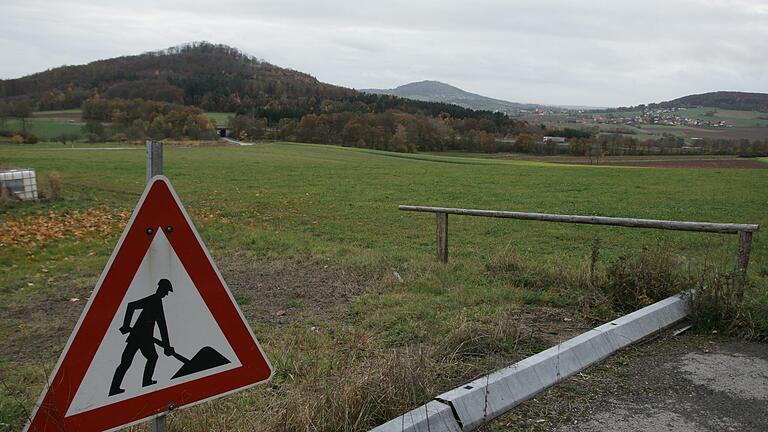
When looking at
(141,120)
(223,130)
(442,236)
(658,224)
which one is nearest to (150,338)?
(658,224)

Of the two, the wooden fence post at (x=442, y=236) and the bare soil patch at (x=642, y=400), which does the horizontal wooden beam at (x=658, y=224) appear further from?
the bare soil patch at (x=642, y=400)

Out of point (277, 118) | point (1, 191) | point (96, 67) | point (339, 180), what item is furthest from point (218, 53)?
point (1, 191)

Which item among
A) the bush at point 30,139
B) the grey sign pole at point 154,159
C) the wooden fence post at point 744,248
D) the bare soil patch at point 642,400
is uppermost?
the grey sign pole at point 154,159

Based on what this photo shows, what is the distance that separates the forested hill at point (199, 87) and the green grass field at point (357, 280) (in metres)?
76.8

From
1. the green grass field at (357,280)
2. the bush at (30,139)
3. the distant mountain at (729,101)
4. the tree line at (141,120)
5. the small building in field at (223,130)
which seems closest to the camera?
the green grass field at (357,280)

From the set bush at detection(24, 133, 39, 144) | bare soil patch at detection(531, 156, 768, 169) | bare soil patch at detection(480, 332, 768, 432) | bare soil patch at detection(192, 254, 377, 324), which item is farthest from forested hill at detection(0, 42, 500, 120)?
bare soil patch at detection(480, 332, 768, 432)

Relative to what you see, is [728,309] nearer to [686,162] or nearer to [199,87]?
[686,162]

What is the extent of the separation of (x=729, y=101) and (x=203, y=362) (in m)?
164

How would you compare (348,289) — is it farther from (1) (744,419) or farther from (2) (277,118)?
(2) (277,118)

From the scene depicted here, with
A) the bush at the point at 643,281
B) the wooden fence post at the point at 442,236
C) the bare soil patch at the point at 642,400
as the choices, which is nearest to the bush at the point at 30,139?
the wooden fence post at the point at 442,236

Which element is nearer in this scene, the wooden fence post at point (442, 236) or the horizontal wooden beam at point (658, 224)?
the horizontal wooden beam at point (658, 224)

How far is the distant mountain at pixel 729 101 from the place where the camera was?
13662 cm

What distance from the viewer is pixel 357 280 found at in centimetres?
847

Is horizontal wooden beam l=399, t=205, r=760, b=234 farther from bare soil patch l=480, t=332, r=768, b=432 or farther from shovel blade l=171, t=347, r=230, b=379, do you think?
shovel blade l=171, t=347, r=230, b=379
